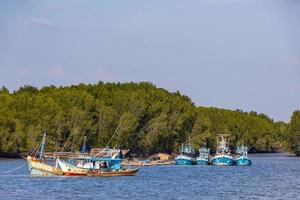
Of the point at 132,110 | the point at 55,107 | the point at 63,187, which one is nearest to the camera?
the point at 63,187

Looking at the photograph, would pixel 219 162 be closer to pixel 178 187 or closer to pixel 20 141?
pixel 20 141

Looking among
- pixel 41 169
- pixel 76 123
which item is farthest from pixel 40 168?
pixel 76 123

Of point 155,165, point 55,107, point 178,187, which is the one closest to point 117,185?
point 178,187

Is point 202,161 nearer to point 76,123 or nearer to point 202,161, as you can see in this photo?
point 202,161

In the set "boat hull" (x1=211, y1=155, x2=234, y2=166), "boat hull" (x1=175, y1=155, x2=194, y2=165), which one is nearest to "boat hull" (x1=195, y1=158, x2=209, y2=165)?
"boat hull" (x1=175, y1=155, x2=194, y2=165)

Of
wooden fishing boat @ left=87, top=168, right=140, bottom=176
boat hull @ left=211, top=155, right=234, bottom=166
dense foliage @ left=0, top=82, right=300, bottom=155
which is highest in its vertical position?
dense foliage @ left=0, top=82, right=300, bottom=155

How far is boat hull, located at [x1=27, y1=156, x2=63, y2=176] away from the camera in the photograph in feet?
333

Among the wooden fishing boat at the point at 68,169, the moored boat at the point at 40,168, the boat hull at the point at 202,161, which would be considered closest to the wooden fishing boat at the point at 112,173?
the wooden fishing boat at the point at 68,169

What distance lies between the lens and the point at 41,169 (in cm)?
10200

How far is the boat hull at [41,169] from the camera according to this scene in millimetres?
101562

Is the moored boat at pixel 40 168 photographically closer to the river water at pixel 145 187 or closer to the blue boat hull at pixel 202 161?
the river water at pixel 145 187

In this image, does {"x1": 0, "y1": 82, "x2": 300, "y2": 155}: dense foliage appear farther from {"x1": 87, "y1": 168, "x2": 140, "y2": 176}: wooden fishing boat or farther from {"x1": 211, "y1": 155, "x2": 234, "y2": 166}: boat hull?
{"x1": 87, "y1": 168, "x2": 140, "y2": 176}: wooden fishing boat

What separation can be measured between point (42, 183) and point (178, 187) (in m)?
15.8

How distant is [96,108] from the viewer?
193250 mm
